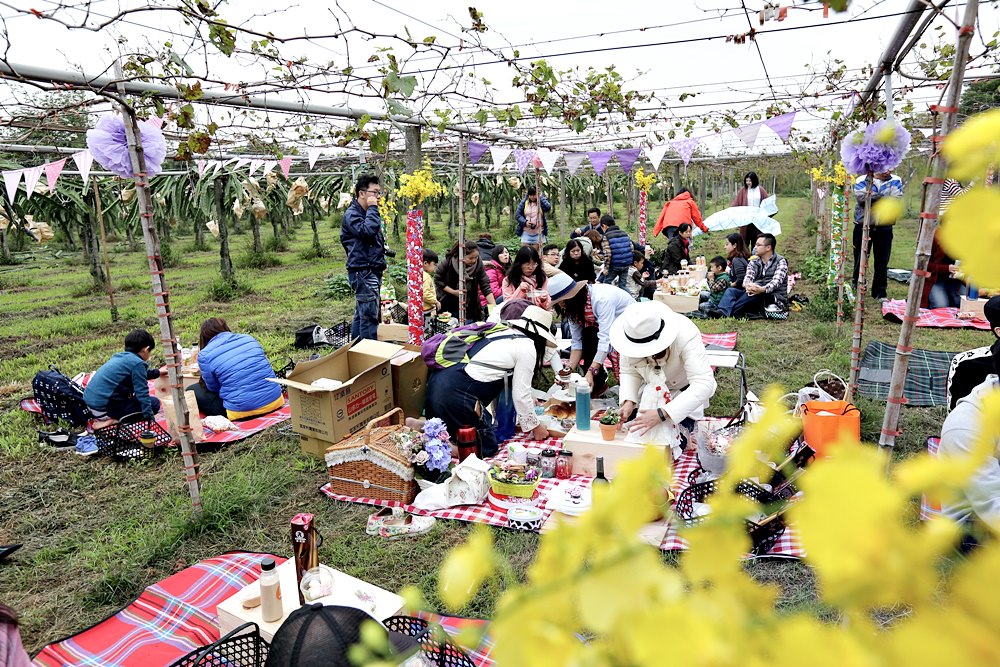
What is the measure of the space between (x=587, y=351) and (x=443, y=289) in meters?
2.43

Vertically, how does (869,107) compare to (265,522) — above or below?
above

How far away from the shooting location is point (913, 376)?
560cm

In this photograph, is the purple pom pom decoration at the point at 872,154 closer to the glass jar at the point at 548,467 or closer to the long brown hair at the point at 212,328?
the glass jar at the point at 548,467

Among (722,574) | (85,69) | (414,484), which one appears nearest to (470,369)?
(414,484)

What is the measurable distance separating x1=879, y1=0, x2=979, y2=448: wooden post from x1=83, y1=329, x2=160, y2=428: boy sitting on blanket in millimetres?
5246

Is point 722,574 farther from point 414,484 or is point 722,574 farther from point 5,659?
point 414,484

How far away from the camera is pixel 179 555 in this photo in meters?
3.63

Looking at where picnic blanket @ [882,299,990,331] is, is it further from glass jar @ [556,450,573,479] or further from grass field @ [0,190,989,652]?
glass jar @ [556,450,573,479]

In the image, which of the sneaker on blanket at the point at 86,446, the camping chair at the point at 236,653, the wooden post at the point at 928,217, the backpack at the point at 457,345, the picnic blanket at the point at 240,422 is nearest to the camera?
the wooden post at the point at 928,217

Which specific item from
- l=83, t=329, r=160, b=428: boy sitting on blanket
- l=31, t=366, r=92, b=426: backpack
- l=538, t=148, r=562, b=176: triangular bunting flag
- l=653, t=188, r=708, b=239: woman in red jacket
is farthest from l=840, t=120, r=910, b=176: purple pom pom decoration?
l=31, t=366, r=92, b=426: backpack

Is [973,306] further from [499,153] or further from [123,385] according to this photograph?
[123,385]

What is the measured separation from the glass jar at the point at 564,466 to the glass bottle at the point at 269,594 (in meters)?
2.22

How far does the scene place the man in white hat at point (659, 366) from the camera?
4039 millimetres

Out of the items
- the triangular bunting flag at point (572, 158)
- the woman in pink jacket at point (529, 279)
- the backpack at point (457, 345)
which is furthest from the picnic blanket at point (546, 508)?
the triangular bunting flag at point (572, 158)
